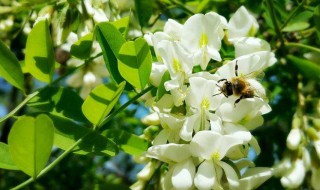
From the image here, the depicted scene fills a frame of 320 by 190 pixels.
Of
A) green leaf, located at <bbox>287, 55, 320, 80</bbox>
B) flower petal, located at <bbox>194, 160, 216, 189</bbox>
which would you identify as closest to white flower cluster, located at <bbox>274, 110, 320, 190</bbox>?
green leaf, located at <bbox>287, 55, 320, 80</bbox>

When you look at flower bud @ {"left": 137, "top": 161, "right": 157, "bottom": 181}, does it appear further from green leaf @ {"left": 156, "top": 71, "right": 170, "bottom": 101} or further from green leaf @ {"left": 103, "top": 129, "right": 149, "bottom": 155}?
green leaf @ {"left": 156, "top": 71, "right": 170, "bottom": 101}

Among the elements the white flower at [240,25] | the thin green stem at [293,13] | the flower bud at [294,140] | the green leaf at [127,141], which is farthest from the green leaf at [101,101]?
the thin green stem at [293,13]

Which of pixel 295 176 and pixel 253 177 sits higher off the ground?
pixel 253 177

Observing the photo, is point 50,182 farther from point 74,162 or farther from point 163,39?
point 163,39

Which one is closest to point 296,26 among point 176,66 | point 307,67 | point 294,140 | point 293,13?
point 293,13

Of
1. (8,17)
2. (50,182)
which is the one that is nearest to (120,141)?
(8,17)

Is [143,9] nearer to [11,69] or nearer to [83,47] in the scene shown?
[83,47]
